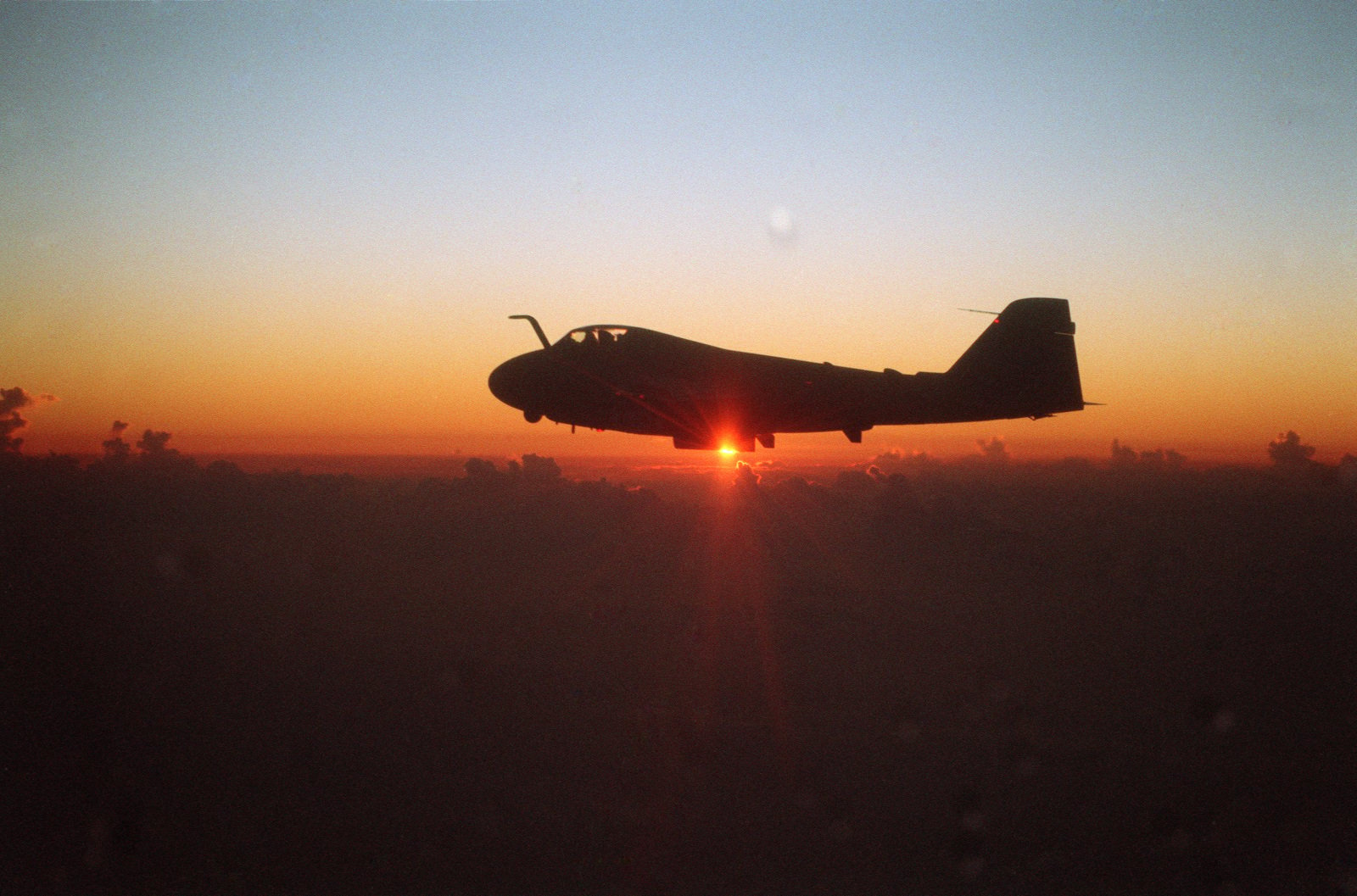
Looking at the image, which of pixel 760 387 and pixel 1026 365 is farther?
pixel 1026 365

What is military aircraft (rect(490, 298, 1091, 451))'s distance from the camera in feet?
61.3

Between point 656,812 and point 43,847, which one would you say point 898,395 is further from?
point 43,847

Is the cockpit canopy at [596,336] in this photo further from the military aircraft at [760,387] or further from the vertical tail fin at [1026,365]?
the vertical tail fin at [1026,365]

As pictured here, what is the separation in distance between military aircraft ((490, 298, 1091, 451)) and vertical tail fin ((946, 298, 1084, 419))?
0.08ft

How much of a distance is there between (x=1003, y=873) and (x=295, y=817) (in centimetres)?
→ 17891

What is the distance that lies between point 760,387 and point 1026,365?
7504 mm

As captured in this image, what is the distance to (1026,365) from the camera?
20.2 m

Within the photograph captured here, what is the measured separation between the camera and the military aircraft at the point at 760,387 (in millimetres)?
18672

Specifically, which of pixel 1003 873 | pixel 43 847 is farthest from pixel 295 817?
pixel 1003 873

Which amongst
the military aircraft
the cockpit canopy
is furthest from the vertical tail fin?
the cockpit canopy

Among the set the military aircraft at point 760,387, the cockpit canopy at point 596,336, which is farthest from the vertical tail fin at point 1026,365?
the cockpit canopy at point 596,336

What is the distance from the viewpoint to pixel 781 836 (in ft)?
615

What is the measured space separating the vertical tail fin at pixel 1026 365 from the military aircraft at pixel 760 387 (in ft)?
0.08

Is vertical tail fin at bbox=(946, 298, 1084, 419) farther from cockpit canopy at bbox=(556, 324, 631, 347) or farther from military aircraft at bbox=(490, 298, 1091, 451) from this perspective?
cockpit canopy at bbox=(556, 324, 631, 347)
